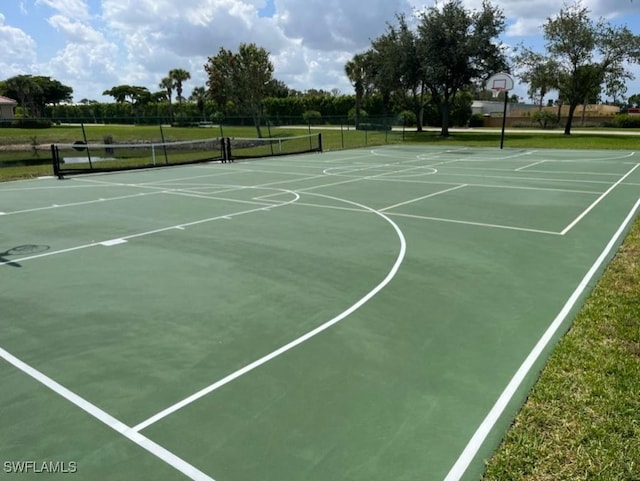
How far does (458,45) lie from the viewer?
3847cm

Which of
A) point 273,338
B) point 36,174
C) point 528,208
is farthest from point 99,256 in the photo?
point 36,174

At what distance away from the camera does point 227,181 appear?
16062 millimetres

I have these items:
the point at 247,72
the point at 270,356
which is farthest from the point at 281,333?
the point at 247,72

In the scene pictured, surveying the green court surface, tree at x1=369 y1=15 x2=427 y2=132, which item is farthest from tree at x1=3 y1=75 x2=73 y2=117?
the green court surface

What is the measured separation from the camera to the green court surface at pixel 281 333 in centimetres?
311

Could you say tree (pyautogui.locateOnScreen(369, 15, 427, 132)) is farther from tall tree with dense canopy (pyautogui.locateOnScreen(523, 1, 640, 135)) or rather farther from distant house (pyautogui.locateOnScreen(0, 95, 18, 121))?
distant house (pyautogui.locateOnScreen(0, 95, 18, 121))

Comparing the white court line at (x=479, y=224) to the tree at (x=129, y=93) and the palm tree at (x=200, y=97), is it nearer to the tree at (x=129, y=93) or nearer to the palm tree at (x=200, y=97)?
the palm tree at (x=200, y=97)

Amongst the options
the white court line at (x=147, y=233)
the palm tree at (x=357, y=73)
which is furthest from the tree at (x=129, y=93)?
the white court line at (x=147, y=233)

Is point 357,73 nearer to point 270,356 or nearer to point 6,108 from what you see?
point 6,108

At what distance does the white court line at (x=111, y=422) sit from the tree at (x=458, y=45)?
3960cm

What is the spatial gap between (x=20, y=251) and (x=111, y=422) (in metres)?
5.65

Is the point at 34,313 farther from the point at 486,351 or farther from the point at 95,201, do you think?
the point at 95,201

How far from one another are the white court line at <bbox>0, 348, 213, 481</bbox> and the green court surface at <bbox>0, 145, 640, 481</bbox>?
1 cm

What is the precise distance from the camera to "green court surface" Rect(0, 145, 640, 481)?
10.2ft
